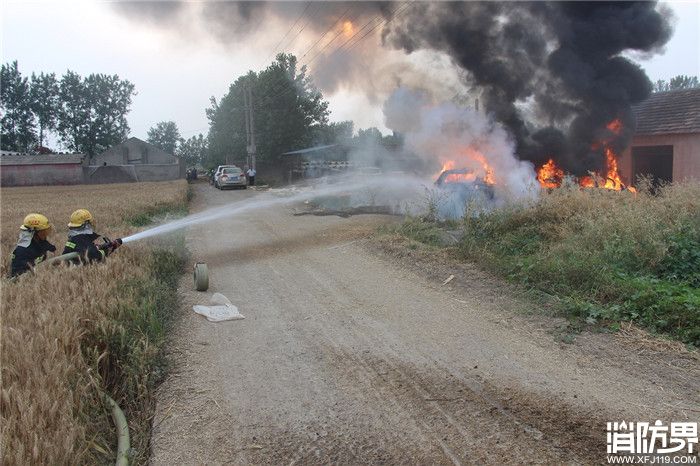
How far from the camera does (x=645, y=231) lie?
6.79 metres

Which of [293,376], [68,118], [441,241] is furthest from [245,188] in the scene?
[68,118]

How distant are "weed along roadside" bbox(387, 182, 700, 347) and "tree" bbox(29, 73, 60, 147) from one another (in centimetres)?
7829

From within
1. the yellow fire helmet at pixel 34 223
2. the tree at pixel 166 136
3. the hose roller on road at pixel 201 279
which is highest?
the tree at pixel 166 136

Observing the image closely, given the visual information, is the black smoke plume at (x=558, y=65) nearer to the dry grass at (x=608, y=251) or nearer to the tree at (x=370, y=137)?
the dry grass at (x=608, y=251)

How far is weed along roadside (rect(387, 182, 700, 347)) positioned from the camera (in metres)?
5.13

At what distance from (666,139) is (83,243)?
60.5 ft

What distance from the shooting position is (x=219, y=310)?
5.95 meters

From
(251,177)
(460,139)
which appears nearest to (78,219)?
(460,139)

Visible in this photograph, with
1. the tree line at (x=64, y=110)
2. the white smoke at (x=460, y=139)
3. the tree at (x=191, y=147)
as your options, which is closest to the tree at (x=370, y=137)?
the white smoke at (x=460, y=139)

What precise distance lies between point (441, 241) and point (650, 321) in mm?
4701

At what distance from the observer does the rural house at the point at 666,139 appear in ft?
53.0

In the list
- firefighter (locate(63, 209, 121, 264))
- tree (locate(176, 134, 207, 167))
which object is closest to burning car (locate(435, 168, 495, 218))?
firefighter (locate(63, 209, 121, 264))

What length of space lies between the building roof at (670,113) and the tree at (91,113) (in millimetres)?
73704

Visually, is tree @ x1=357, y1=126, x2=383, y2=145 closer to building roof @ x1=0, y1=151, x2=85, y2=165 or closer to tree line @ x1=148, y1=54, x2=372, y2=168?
tree line @ x1=148, y1=54, x2=372, y2=168
